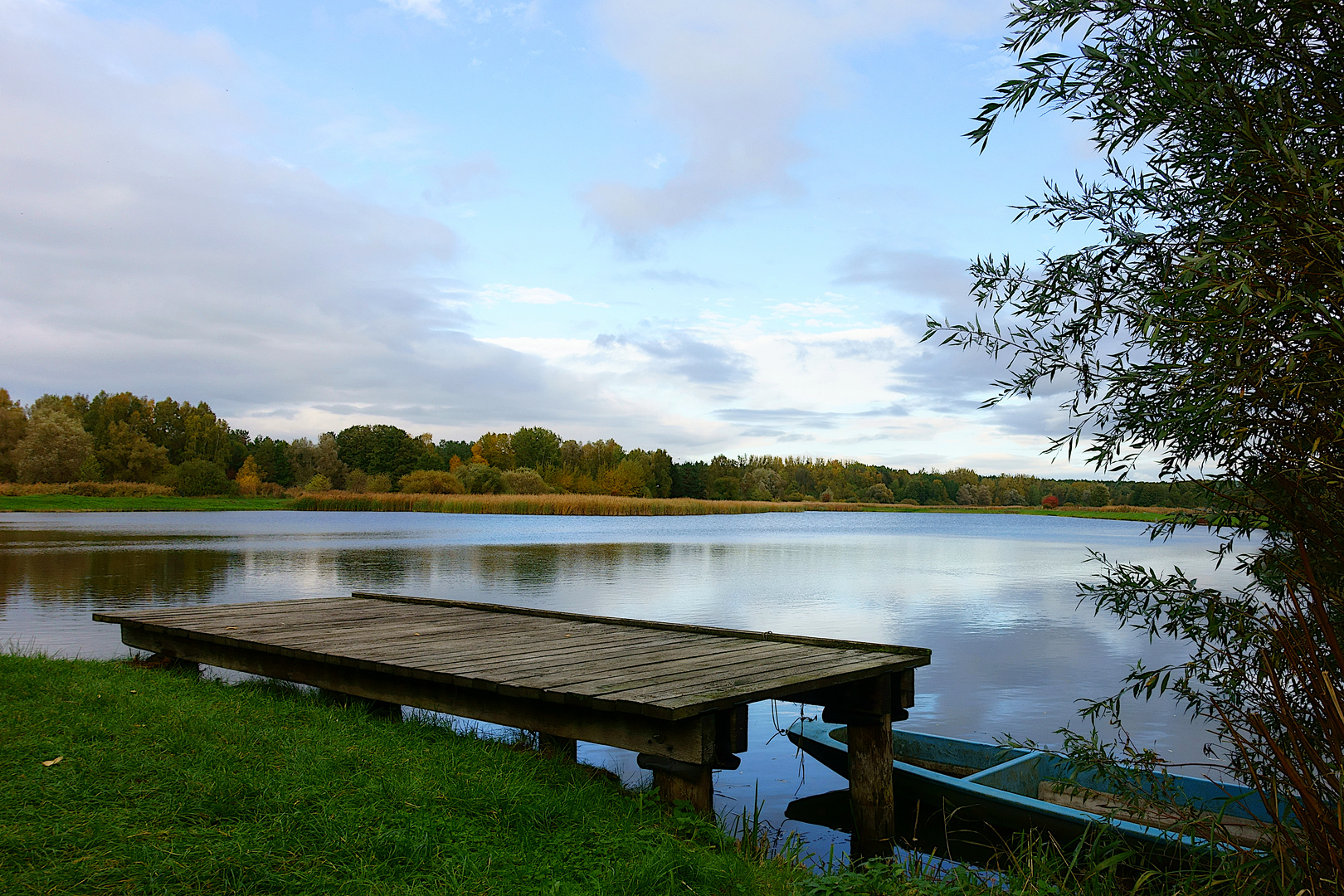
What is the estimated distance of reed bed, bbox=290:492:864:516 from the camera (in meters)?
47.3

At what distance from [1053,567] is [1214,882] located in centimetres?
2222

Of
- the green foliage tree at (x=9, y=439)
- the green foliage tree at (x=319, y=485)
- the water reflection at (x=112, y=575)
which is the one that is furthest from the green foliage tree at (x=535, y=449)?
the water reflection at (x=112, y=575)

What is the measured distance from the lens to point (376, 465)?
254 feet

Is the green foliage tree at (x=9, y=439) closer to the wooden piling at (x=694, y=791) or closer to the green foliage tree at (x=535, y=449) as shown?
the green foliage tree at (x=535, y=449)

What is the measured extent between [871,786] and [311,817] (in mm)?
3265

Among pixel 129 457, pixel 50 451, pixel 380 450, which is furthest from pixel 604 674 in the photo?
pixel 380 450

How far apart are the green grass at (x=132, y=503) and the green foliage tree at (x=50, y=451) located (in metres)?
4.24

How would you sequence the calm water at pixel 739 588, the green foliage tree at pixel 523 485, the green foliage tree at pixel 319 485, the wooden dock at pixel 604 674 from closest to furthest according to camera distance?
the wooden dock at pixel 604 674 → the calm water at pixel 739 588 → the green foliage tree at pixel 523 485 → the green foliage tree at pixel 319 485

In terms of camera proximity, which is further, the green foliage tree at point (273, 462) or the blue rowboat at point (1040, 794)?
the green foliage tree at point (273, 462)

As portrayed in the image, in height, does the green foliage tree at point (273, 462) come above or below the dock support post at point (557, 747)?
above

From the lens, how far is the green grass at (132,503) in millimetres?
45094

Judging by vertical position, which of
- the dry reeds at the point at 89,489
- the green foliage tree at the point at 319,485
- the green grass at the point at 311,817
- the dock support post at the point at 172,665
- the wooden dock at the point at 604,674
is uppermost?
the green foliage tree at the point at 319,485

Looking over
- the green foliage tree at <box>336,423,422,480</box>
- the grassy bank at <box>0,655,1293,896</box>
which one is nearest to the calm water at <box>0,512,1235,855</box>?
the grassy bank at <box>0,655,1293,896</box>

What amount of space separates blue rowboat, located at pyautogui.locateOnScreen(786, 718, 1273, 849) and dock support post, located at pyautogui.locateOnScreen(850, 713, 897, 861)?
0.22 meters
